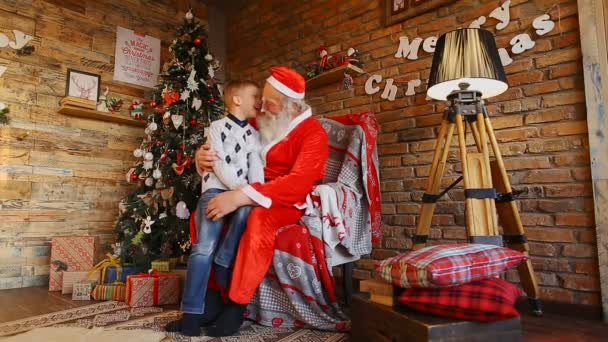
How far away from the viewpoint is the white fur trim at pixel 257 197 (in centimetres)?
181

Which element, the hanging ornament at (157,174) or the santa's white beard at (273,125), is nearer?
the santa's white beard at (273,125)

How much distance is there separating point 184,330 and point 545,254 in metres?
1.91

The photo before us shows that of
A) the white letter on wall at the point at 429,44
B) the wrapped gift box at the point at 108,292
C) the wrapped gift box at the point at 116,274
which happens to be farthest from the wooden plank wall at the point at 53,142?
the white letter on wall at the point at 429,44

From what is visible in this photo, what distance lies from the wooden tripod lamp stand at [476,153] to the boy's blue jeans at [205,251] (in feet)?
2.87

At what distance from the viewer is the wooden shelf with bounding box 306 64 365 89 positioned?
10.2ft

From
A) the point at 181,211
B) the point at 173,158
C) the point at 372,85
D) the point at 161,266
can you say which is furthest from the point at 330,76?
the point at 161,266

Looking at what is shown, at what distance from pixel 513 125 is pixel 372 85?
44.0 inches

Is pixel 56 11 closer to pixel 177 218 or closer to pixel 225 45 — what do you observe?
pixel 225 45

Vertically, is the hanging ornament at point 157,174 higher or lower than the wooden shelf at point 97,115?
lower

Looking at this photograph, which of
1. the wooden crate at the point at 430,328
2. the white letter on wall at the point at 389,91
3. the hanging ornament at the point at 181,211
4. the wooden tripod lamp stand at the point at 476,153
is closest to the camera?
the wooden crate at the point at 430,328

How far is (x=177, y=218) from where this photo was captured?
313 cm

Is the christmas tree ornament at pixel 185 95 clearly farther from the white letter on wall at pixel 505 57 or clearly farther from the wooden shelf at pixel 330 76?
the white letter on wall at pixel 505 57

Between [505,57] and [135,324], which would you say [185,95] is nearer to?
[135,324]

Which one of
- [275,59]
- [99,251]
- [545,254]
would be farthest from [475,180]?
[99,251]
